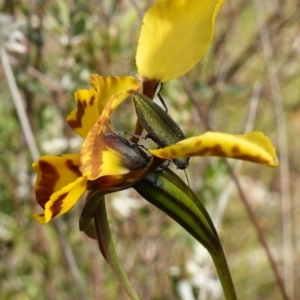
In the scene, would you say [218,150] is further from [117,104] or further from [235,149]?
[117,104]

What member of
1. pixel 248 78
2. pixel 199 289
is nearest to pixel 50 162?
pixel 199 289

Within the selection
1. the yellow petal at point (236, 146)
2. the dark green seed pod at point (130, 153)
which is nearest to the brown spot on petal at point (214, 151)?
the yellow petal at point (236, 146)

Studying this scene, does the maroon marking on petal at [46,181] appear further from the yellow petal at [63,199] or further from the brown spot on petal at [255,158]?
the brown spot on petal at [255,158]

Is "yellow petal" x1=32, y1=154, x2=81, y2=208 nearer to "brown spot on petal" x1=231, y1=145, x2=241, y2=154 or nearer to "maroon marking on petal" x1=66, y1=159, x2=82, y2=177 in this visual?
"maroon marking on petal" x1=66, y1=159, x2=82, y2=177

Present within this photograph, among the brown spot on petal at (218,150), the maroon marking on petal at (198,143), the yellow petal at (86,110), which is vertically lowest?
the brown spot on petal at (218,150)

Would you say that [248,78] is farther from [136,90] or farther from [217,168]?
[136,90]

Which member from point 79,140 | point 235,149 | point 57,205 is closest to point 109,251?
point 57,205

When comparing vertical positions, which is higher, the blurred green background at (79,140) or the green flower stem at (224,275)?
the blurred green background at (79,140)
